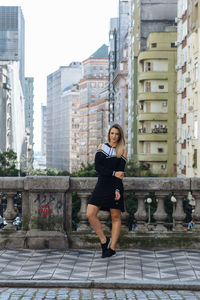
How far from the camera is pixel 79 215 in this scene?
33.1 ft

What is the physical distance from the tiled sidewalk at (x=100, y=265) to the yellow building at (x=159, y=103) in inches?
2441

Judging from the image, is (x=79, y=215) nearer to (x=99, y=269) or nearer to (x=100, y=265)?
(x=100, y=265)

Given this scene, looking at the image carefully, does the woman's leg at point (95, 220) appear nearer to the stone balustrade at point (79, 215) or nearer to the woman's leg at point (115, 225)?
the woman's leg at point (115, 225)

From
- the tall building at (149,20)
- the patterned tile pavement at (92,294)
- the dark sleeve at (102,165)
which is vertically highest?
the tall building at (149,20)

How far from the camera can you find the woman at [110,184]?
9.18 m

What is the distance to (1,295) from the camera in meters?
7.18

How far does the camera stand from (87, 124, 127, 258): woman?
918cm

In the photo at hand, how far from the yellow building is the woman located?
204ft

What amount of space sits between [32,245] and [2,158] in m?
57.2

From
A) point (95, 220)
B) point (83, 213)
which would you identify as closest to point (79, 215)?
point (83, 213)

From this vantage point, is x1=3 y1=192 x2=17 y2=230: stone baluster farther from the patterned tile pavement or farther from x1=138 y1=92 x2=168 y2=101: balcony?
x1=138 y1=92 x2=168 y2=101: balcony

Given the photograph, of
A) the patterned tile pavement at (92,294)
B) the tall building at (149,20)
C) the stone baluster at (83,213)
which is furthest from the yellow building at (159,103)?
the patterned tile pavement at (92,294)

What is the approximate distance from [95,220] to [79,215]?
843 millimetres

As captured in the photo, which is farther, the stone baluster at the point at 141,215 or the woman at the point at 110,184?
the stone baluster at the point at 141,215
